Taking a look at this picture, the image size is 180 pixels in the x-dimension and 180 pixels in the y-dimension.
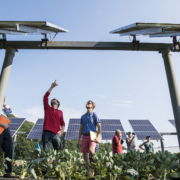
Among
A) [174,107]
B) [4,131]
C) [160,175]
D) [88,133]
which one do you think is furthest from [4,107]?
[174,107]

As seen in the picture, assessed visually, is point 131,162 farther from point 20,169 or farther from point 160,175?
point 20,169

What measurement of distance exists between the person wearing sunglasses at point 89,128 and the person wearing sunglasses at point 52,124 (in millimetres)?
605

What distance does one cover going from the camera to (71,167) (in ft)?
10.6

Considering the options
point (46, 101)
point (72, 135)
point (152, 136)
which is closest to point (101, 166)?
point (46, 101)

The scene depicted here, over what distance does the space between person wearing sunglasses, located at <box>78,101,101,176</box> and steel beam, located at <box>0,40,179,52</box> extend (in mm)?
1775

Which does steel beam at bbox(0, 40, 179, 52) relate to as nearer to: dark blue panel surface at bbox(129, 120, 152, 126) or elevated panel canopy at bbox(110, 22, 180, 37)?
elevated panel canopy at bbox(110, 22, 180, 37)

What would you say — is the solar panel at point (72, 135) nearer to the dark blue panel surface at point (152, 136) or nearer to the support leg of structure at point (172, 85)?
the dark blue panel surface at point (152, 136)

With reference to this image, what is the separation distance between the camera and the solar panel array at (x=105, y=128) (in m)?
10.4

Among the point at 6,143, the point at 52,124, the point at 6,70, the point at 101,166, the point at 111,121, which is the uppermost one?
the point at 6,70

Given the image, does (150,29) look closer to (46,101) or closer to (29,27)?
(29,27)

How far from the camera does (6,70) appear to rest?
4.91 meters

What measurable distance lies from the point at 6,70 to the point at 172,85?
4.62 metres

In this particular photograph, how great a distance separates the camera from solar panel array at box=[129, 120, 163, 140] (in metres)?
10.3

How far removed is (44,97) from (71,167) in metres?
2.05
